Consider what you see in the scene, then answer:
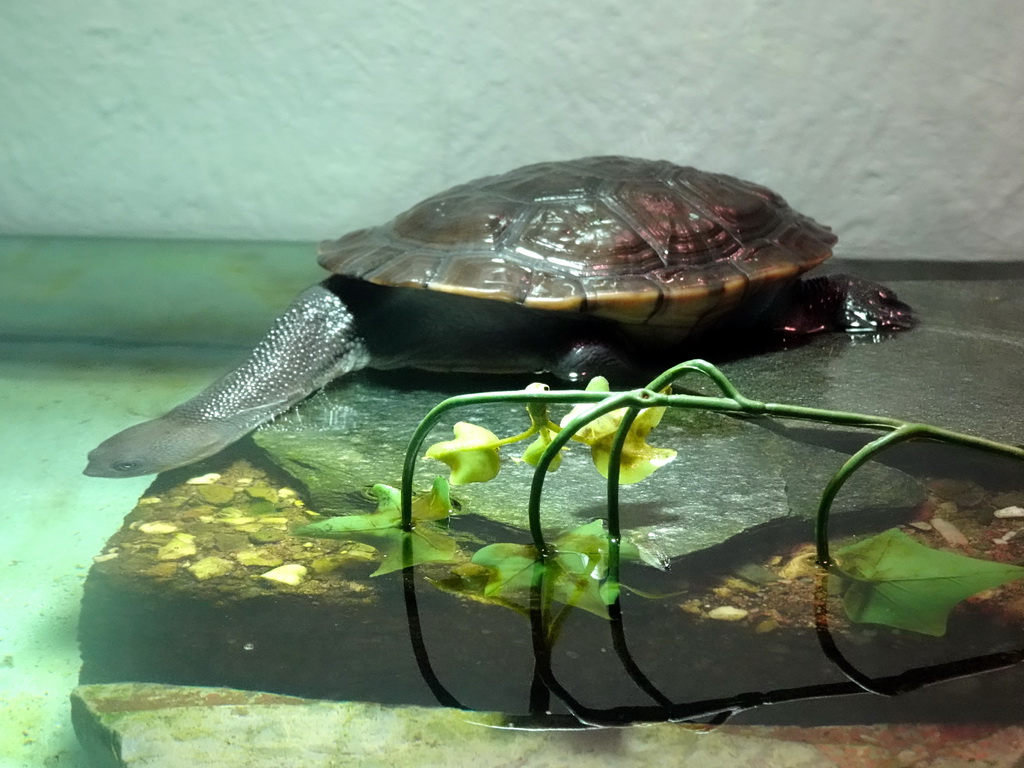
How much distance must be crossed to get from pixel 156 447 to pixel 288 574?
1.74ft

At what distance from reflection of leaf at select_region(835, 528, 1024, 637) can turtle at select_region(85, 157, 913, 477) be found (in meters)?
0.82

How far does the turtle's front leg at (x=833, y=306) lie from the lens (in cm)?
212

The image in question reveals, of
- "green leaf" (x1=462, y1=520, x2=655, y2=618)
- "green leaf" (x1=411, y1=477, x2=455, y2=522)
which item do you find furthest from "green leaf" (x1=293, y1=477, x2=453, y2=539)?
"green leaf" (x1=462, y1=520, x2=655, y2=618)

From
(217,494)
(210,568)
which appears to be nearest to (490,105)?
(217,494)

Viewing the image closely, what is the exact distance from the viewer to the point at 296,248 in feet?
9.50

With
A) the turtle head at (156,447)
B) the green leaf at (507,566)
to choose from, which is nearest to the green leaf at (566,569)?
the green leaf at (507,566)

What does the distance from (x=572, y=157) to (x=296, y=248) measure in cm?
95

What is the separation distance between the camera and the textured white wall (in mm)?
2656

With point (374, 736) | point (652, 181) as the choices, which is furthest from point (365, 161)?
point (374, 736)

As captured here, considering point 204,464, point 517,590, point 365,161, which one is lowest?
point 204,464

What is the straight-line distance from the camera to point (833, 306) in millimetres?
2145

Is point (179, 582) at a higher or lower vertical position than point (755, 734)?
lower

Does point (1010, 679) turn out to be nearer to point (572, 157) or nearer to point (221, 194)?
point (572, 157)

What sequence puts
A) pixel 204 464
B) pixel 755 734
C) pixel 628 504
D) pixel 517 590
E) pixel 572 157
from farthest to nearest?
pixel 572 157 < pixel 204 464 < pixel 628 504 < pixel 517 590 < pixel 755 734
